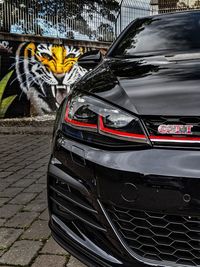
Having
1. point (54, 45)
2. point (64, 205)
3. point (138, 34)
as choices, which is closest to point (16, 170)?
point (138, 34)

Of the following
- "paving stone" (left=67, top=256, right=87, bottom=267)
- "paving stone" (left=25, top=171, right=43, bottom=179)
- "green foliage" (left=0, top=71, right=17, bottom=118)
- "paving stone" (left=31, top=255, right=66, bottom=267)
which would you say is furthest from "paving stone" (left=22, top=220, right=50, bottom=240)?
"green foliage" (left=0, top=71, right=17, bottom=118)

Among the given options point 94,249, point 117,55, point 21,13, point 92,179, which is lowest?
point 94,249

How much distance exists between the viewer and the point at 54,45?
40.5ft

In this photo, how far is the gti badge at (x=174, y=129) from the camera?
1.71 metres

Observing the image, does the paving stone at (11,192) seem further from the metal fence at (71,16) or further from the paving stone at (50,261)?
the metal fence at (71,16)

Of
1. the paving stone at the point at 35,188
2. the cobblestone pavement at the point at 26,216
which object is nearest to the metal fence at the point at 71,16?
the cobblestone pavement at the point at 26,216

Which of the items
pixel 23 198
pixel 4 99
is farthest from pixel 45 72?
pixel 23 198

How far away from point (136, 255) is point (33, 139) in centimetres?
617

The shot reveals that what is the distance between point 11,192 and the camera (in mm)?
4055

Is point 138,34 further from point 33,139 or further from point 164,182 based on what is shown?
point 33,139

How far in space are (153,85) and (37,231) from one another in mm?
1624

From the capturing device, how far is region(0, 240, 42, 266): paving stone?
258 cm

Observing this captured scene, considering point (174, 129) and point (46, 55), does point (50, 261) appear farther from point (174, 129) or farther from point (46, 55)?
point (46, 55)

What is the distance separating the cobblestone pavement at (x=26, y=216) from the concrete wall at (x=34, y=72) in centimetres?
536
